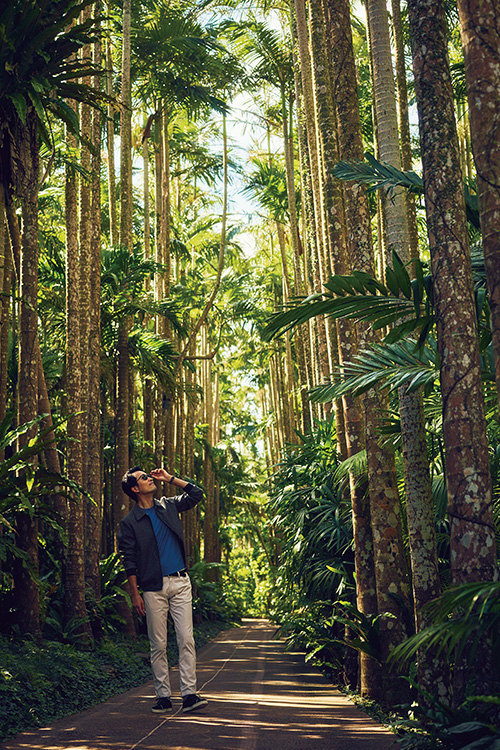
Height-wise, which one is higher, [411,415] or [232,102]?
[232,102]

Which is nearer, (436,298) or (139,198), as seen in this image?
(436,298)

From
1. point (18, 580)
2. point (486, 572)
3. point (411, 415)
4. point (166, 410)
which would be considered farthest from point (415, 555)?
point (166, 410)

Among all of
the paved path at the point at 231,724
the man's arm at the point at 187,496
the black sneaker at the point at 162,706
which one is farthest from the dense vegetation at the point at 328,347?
the man's arm at the point at 187,496

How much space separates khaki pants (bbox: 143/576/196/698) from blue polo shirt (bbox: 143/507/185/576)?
8cm

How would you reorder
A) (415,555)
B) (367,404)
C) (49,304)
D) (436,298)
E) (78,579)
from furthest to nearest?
(49,304) < (78,579) < (367,404) < (415,555) < (436,298)

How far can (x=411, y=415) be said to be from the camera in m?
6.05

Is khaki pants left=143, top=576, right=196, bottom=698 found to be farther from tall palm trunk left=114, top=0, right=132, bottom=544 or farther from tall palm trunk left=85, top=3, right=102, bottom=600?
tall palm trunk left=114, top=0, right=132, bottom=544

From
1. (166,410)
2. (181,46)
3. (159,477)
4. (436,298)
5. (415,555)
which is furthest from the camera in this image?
(166,410)

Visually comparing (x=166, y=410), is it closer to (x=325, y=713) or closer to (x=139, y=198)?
(x=325, y=713)

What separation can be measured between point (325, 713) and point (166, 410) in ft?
37.7

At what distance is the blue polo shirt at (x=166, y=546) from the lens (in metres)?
6.10

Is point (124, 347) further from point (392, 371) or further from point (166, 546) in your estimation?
point (392, 371)

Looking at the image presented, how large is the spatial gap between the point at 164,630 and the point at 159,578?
456 mm

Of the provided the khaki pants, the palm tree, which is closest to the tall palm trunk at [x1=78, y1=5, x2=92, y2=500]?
the palm tree
